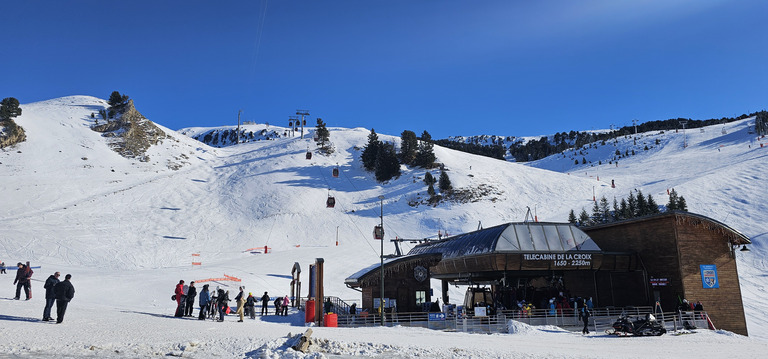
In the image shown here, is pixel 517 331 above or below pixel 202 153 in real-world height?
below

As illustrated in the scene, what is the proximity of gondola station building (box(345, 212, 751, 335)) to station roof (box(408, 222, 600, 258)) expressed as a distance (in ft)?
0.18

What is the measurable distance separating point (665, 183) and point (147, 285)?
215 ft

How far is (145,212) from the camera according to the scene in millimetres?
57250

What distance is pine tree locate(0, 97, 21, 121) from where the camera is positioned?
253ft

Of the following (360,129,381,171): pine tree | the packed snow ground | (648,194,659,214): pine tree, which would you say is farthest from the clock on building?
(360,129,381,171): pine tree

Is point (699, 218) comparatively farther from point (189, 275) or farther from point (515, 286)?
point (189, 275)

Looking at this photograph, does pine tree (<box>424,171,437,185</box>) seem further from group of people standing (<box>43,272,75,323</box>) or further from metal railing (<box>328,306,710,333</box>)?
group of people standing (<box>43,272,75,323</box>)

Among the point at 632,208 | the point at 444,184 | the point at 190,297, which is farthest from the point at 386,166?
the point at 190,297

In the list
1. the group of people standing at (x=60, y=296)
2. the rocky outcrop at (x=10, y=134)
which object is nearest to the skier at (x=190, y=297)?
the group of people standing at (x=60, y=296)

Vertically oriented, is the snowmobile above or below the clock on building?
below

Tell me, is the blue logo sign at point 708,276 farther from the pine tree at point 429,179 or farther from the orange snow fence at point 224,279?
the pine tree at point 429,179

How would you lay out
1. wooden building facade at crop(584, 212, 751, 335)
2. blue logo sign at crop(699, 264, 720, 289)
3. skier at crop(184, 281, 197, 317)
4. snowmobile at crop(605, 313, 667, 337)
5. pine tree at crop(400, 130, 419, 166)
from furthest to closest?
pine tree at crop(400, 130, 419, 166) < blue logo sign at crop(699, 264, 720, 289) < wooden building facade at crop(584, 212, 751, 335) < snowmobile at crop(605, 313, 667, 337) < skier at crop(184, 281, 197, 317)

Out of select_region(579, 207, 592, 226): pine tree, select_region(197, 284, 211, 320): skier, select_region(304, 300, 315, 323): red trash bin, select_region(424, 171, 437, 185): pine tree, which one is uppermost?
select_region(424, 171, 437, 185): pine tree

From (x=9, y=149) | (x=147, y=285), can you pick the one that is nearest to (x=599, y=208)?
(x=147, y=285)
